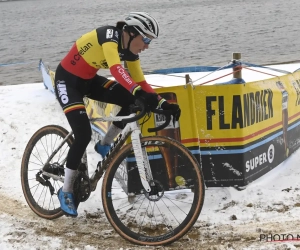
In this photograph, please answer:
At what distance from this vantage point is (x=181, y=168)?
5172 mm

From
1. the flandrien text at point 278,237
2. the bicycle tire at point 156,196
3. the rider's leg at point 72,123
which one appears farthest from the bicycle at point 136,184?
the flandrien text at point 278,237

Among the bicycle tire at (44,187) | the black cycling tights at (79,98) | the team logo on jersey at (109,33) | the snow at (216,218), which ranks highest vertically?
the team logo on jersey at (109,33)

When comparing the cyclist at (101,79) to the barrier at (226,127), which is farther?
the barrier at (226,127)

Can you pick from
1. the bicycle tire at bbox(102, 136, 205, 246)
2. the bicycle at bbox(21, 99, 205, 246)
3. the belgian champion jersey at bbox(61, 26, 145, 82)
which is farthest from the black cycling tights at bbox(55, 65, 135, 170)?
the bicycle tire at bbox(102, 136, 205, 246)

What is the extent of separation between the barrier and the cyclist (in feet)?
2.15

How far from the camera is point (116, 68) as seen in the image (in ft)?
13.6

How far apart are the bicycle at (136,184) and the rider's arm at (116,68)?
0.78 feet

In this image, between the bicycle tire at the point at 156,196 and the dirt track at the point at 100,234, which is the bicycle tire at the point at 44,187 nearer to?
the dirt track at the point at 100,234

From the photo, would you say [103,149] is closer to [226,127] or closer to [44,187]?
[44,187]

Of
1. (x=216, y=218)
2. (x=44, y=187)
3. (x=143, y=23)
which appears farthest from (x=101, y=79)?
(x=216, y=218)

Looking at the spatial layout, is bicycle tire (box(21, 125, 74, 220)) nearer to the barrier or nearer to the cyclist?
the cyclist

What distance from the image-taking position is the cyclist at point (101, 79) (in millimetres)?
4227

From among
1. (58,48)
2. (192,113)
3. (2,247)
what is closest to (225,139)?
(192,113)

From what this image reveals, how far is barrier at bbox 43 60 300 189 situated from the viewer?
5422mm
